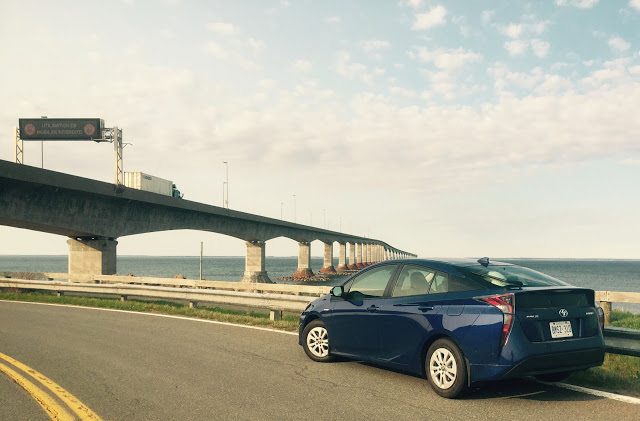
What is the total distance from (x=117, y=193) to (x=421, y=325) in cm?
2622

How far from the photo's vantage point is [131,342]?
965 cm

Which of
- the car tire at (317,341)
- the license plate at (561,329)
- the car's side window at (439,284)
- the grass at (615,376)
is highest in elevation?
the car's side window at (439,284)

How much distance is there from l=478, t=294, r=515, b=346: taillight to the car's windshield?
284mm

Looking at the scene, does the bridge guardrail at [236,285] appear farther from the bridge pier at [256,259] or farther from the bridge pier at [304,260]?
the bridge pier at [304,260]

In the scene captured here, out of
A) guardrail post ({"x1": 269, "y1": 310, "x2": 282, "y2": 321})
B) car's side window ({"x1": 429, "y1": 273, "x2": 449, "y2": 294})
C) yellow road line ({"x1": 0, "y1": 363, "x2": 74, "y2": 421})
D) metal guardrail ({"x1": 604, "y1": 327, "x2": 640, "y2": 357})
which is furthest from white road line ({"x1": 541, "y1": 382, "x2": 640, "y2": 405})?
guardrail post ({"x1": 269, "y1": 310, "x2": 282, "y2": 321})

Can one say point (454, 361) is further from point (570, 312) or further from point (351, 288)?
point (351, 288)

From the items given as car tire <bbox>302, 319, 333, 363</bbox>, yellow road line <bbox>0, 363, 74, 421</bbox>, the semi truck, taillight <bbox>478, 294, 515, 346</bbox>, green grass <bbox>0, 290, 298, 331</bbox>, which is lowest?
green grass <bbox>0, 290, 298, 331</bbox>

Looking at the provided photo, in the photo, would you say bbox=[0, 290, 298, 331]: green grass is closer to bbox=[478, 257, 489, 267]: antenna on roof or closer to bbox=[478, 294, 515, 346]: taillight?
bbox=[478, 257, 489, 267]: antenna on roof

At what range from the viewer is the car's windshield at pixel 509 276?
6098 mm

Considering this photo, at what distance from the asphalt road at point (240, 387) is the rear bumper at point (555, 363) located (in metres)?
0.34

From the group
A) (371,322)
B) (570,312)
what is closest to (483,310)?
→ (570,312)

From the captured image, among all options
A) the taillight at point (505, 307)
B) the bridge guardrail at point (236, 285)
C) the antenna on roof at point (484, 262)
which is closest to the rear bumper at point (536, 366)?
the taillight at point (505, 307)

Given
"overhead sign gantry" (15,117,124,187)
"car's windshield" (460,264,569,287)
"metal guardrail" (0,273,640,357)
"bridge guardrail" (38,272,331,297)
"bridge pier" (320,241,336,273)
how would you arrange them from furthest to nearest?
"bridge pier" (320,241,336,273) → "overhead sign gantry" (15,117,124,187) → "bridge guardrail" (38,272,331,297) → "metal guardrail" (0,273,640,357) → "car's windshield" (460,264,569,287)

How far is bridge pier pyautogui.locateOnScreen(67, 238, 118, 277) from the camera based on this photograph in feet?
98.8
